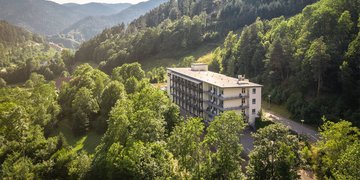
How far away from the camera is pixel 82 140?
5975cm

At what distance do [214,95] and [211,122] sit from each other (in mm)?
23786

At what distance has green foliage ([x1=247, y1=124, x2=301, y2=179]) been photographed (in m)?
31.5

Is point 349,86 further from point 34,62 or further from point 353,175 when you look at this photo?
point 34,62

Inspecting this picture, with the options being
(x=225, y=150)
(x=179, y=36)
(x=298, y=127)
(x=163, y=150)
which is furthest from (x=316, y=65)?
(x=179, y=36)

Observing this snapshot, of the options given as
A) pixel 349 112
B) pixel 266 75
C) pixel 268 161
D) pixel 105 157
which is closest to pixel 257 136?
pixel 268 161

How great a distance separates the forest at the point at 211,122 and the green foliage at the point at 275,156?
0.34 feet

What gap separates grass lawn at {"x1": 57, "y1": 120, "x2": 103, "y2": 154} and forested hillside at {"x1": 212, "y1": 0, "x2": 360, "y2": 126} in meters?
39.2

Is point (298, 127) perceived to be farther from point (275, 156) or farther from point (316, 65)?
point (275, 156)

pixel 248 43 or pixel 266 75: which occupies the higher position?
pixel 248 43

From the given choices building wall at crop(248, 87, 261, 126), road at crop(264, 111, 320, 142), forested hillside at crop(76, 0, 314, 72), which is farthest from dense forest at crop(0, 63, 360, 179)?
forested hillside at crop(76, 0, 314, 72)

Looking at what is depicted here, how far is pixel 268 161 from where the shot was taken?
32500 millimetres

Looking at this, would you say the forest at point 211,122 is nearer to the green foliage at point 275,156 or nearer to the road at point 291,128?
the green foliage at point 275,156

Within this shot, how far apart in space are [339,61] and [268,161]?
37.8m

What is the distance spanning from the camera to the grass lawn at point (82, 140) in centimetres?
5669
